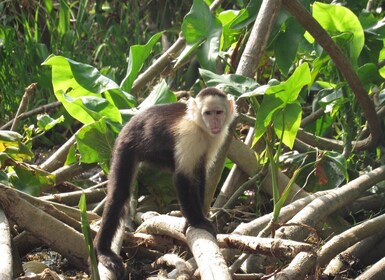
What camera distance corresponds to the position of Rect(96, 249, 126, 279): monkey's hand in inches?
140

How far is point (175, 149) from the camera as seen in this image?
3795mm

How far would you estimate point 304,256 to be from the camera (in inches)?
115

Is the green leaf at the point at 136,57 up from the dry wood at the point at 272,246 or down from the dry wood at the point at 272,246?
up

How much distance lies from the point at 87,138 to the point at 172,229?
95 cm

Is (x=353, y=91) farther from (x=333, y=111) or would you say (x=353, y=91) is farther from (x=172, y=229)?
(x=172, y=229)

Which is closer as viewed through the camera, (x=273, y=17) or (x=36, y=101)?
(x=273, y=17)

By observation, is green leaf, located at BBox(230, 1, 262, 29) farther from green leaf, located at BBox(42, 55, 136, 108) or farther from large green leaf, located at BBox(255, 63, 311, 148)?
large green leaf, located at BBox(255, 63, 311, 148)

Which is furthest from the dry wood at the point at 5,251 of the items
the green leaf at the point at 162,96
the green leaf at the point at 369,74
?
the green leaf at the point at 369,74

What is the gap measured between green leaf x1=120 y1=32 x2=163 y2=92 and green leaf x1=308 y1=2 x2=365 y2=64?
3.03 ft

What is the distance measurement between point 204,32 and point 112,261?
1.49 metres

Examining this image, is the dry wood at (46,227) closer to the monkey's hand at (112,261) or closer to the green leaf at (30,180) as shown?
the monkey's hand at (112,261)

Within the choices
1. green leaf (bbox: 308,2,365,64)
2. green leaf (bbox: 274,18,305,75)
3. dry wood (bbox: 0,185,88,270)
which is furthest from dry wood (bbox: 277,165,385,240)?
dry wood (bbox: 0,185,88,270)

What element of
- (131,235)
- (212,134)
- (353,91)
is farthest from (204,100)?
(353,91)

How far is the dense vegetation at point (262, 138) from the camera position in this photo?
3.64 meters
